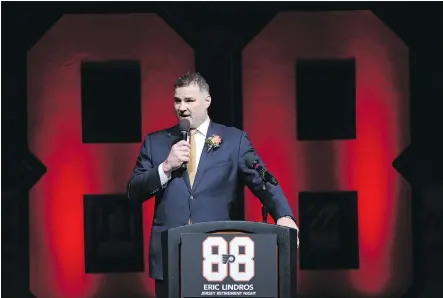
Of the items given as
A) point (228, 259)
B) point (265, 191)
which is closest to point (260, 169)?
point (265, 191)

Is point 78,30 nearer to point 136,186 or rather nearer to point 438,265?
point 136,186

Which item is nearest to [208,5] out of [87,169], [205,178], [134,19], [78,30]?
[134,19]

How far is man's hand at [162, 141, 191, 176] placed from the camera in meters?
4.55

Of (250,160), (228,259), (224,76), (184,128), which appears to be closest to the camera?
(228,259)

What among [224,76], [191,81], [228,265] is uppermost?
[224,76]

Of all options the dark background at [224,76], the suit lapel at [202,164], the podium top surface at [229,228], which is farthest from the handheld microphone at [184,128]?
the dark background at [224,76]

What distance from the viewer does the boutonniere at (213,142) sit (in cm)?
493

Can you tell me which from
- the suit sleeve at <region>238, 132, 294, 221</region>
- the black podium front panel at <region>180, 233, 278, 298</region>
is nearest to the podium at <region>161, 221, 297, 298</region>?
the black podium front panel at <region>180, 233, 278, 298</region>

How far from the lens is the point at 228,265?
404cm

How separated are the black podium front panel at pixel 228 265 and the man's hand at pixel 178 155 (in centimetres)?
64

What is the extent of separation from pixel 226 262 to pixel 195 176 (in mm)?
976

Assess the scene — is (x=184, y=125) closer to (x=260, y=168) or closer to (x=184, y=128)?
(x=184, y=128)

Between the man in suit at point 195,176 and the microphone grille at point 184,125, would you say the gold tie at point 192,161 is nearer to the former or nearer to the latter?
the man in suit at point 195,176

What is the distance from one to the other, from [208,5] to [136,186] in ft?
6.86
